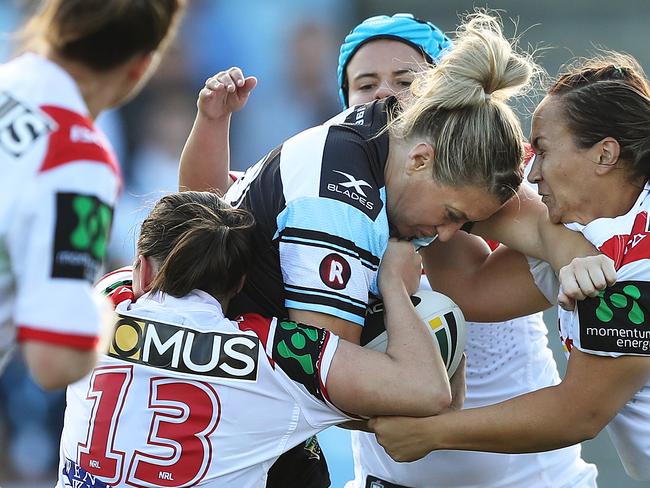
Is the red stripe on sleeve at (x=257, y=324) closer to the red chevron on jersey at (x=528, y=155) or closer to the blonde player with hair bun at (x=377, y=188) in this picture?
the blonde player with hair bun at (x=377, y=188)

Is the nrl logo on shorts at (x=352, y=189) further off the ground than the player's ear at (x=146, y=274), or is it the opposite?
the nrl logo on shorts at (x=352, y=189)

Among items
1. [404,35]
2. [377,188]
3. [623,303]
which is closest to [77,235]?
[377,188]

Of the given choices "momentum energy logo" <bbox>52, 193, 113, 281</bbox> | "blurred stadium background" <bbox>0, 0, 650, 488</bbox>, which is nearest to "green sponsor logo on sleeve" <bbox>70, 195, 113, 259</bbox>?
"momentum energy logo" <bbox>52, 193, 113, 281</bbox>

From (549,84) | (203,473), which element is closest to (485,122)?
(549,84)

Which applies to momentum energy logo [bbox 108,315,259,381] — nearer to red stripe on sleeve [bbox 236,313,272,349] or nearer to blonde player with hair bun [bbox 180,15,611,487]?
red stripe on sleeve [bbox 236,313,272,349]

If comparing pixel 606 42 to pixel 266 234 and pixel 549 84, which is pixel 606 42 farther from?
pixel 266 234

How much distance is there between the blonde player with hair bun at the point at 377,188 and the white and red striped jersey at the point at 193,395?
0.46 ft

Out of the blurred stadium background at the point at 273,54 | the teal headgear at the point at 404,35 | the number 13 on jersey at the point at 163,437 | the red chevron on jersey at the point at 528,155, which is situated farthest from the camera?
the blurred stadium background at the point at 273,54

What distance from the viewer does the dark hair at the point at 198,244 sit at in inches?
106

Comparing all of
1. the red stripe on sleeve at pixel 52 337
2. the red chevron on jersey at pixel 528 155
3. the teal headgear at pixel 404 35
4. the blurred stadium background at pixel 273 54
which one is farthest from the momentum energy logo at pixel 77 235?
the blurred stadium background at pixel 273 54

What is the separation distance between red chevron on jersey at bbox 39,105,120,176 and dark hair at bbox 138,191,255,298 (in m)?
0.62

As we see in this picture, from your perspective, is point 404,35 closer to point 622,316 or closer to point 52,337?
point 622,316

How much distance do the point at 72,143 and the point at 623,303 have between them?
4.90ft

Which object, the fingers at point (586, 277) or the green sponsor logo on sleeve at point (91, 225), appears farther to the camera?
the fingers at point (586, 277)
